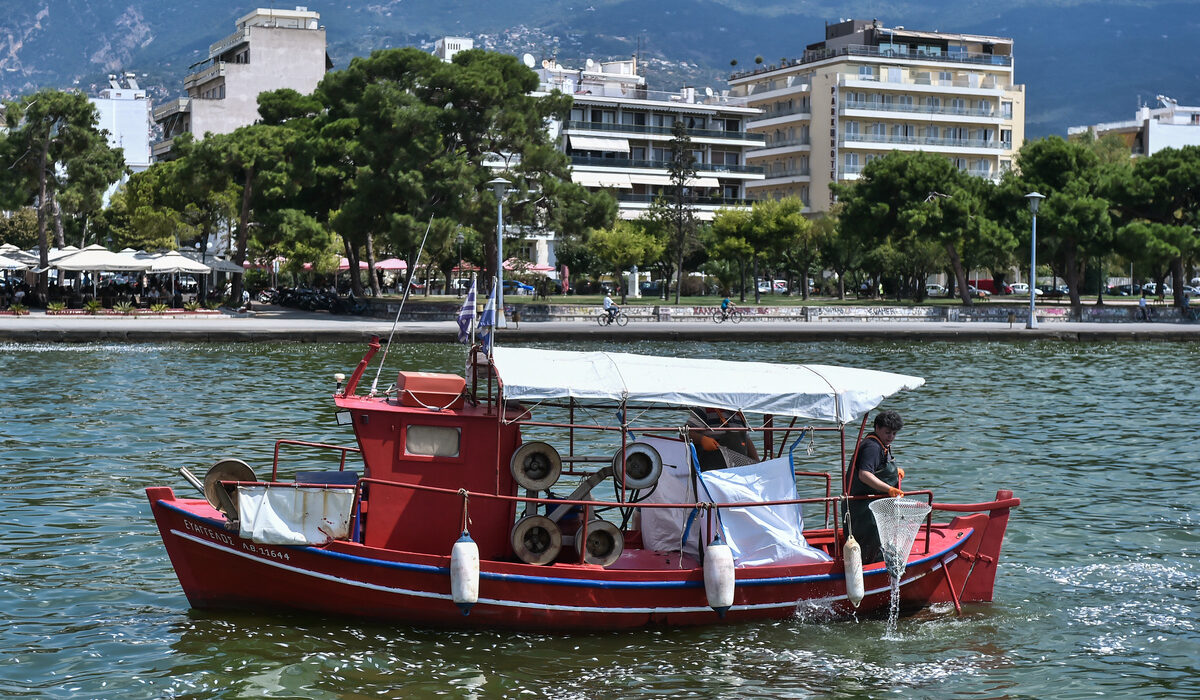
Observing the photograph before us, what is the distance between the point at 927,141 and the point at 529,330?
6992 centimetres

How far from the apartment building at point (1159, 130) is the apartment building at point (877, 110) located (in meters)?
16.5

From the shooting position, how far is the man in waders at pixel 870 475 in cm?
1238

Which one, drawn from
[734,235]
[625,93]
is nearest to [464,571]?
[734,235]

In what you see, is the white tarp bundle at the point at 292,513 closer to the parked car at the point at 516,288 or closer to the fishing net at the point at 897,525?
the fishing net at the point at 897,525

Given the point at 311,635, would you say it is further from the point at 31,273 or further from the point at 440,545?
the point at 31,273

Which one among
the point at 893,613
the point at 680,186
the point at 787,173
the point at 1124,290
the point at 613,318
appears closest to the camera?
the point at 893,613

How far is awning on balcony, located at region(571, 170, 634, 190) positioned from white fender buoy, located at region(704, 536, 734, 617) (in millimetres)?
89583

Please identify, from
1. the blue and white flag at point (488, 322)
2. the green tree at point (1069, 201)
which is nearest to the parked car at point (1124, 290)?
the green tree at point (1069, 201)

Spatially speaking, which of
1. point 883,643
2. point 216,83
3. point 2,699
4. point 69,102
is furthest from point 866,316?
point 216,83

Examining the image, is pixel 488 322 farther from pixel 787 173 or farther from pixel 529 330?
pixel 787 173

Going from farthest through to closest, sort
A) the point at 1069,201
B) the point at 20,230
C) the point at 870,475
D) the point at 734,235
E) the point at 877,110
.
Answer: the point at 877,110
the point at 20,230
the point at 734,235
the point at 1069,201
the point at 870,475

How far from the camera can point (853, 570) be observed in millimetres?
12141

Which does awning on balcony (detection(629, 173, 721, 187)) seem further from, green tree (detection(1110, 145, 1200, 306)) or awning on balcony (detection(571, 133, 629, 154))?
green tree (detection(1110, 145, 1200, 306))

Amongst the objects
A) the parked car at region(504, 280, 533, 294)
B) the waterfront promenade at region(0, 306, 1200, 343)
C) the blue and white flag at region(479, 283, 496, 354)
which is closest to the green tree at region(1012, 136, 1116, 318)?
the waterfront promenade at region(0, 306, 1200, 343)
